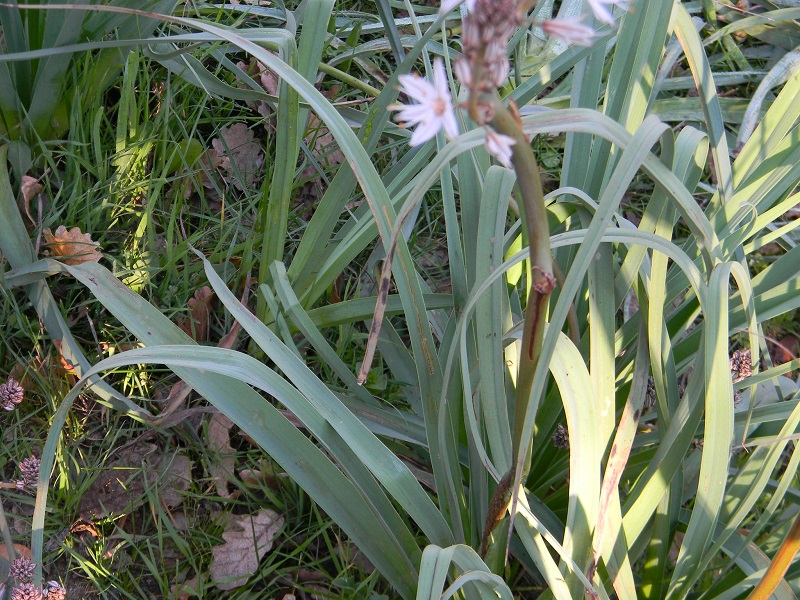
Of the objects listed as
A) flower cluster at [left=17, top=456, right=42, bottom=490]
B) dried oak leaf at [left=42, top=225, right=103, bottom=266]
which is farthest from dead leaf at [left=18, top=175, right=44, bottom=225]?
flower cluster at [left=17, top=456, right=42, bottom=490]

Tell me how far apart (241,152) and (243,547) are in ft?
3.40

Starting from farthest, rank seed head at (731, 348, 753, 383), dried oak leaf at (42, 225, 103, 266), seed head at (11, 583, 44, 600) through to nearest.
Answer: dried oak leaf at (42, 225, 103, 266)
seed head at (731, 348, 753, 383)
seed head at (11, 583, 44, 600)

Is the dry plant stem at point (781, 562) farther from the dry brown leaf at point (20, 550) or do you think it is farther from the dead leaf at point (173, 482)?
the dry brown leaf at point (20, 550)

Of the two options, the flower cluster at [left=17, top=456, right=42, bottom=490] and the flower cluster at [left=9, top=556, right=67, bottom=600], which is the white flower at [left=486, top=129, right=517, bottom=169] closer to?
the flower cluster at [left=9, top=556, right=67, bottom=600]

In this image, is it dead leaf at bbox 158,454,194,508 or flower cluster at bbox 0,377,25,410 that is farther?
dead leaf at bbox 158,454,194,508

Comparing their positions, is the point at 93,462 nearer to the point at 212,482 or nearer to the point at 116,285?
the point at 212,482

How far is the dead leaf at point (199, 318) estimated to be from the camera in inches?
63.5

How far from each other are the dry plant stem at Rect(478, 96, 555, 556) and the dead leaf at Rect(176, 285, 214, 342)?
102 cm

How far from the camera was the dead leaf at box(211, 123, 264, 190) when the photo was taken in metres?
Result: 1.88

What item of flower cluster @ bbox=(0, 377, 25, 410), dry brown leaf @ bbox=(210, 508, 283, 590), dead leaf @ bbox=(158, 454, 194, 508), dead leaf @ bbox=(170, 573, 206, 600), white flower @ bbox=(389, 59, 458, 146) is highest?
white flower @ bbox=(389, 59, 458, 146)

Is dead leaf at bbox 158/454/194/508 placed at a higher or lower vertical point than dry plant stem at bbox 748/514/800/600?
lower

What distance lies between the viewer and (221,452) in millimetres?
1521

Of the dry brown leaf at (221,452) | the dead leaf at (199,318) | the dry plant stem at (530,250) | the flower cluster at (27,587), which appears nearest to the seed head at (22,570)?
the flower cluster at (27,587)

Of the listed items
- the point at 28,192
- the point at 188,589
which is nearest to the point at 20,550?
the point at 188,589
